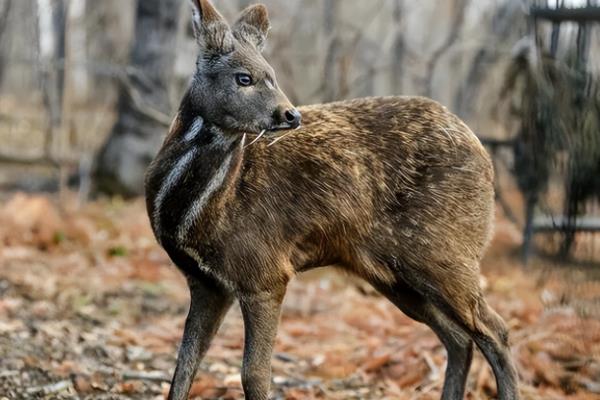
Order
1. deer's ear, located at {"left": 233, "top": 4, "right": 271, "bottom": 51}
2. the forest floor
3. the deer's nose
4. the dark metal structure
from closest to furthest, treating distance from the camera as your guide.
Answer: the dark metal structure → the deer's nose → deer's ear, located at {"left": 233, "top": 4, "right": 271, "bottom": 51} → the forest floor

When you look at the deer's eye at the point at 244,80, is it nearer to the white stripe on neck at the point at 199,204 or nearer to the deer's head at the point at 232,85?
the deer's head at the point at 232,85

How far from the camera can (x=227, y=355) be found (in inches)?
285

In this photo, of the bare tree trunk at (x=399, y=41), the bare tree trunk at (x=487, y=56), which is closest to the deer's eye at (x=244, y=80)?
the bare tree trunk at (x=399, y=41)

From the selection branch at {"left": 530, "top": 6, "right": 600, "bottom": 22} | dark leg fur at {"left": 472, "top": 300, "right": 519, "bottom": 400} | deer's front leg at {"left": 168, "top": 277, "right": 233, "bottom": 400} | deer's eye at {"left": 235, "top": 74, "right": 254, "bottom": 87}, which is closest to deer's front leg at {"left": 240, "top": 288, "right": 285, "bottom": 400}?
deer's front leg at {"left": 168, "top": 277, "right": 233, "bottom": 400}

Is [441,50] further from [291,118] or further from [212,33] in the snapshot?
[291,118]

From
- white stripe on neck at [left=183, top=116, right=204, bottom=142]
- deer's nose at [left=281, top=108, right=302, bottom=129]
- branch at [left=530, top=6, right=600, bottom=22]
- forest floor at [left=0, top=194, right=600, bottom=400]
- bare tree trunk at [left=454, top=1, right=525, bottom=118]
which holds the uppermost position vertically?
branch at [left=530, top=6, right=600, bottom=22]

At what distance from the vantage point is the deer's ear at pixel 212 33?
15.7 ft

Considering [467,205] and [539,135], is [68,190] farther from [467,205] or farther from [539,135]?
[539,135]

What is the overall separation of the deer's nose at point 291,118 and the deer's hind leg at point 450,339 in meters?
1.61

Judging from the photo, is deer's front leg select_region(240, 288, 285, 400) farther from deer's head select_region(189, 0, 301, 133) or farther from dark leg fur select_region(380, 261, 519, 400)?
deer's head select_region(189, 0, 301, 133)

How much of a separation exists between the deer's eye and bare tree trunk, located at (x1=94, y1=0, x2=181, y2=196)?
8908 mm

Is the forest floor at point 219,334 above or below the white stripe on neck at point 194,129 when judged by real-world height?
below

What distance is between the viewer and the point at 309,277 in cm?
1029

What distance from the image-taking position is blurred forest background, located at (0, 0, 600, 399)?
4125mm
